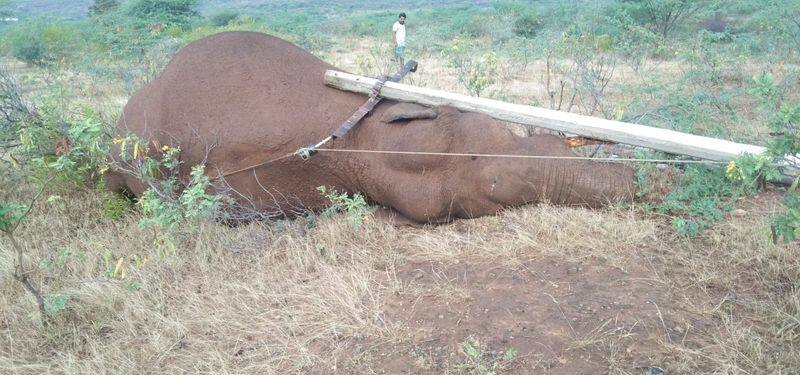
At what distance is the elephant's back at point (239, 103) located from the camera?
4.51 meters

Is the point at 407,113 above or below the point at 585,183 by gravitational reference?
above

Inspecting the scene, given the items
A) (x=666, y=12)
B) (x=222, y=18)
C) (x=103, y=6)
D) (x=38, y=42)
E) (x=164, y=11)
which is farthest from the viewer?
(x=222, y=18)

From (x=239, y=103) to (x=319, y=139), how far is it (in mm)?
656

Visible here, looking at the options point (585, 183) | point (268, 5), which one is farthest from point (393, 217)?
point (268, 5)

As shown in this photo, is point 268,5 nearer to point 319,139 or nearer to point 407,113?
point 319,139

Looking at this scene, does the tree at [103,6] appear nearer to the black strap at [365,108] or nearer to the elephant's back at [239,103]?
the elephant's back at [239,103]

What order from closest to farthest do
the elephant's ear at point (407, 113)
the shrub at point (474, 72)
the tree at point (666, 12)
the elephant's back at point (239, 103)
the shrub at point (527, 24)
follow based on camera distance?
the elephant's ear at point (407, 113), the elephant's back at point (239, 103), the shrub at point (474, 72), the tree at point (666, 12), the shrub at point (527, 24)

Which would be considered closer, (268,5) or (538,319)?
(538,319)

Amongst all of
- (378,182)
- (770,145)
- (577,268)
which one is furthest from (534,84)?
(770,145)

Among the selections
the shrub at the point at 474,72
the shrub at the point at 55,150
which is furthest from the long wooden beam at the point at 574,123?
the shrub at the point at 55,150

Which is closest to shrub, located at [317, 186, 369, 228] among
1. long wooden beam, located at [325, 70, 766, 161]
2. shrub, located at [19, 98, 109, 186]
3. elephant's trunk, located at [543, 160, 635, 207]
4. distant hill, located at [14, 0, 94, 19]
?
long wooden beam, located at [325, 70, 766, 161]

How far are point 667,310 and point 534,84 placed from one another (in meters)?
7.88

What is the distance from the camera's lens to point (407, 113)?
4309 mm

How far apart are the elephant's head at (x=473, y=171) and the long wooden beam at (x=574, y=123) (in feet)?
0.29
